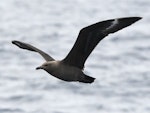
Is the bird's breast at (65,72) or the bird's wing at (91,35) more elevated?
the bird's wing at (91,35)

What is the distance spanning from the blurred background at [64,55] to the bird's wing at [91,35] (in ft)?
25.2

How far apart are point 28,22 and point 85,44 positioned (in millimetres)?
20177

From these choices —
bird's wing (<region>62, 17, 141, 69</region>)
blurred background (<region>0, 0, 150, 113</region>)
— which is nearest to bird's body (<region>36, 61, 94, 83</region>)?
bird's wing (<region>62, 17, 141, 69</region>)

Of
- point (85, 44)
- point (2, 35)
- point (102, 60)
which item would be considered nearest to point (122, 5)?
point (2, 35)

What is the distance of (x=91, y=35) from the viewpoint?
469 inches

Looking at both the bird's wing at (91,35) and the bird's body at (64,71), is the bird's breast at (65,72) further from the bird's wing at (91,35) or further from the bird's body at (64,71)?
the bird's wing at (91,35)

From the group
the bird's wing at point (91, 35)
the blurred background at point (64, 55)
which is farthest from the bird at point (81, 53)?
the blurred background at point (64, 55)

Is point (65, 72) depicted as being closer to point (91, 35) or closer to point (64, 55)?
point (91, 35)

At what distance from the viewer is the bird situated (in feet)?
38.7

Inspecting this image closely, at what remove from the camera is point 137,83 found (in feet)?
75.1

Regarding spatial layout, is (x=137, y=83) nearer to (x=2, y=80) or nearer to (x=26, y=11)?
(x=2, y=80)

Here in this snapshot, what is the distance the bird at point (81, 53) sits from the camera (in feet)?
38.7

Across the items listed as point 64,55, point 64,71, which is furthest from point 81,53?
point 64,55

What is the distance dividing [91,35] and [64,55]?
44.2 ft
